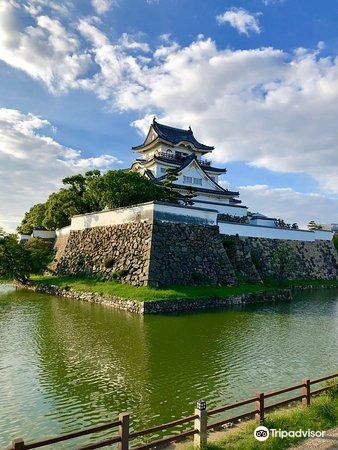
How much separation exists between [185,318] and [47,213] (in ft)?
78.9

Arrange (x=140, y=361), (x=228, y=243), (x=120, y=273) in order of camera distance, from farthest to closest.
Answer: (x=228, y=243)
(x=120, y=273)
(x=140, y=361)

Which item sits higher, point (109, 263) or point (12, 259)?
point (109, 263)

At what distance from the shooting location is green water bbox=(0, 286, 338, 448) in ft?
23.5

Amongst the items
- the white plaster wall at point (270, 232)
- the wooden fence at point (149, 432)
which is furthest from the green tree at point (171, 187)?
the wooden fence at point (149, 432)

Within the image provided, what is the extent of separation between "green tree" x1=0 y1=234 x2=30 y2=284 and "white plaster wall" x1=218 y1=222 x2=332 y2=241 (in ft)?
45.9

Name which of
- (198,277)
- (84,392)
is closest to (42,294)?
A: (198,277)

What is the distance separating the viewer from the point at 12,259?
82.9 feet

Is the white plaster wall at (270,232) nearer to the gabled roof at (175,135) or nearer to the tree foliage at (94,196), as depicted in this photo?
the tree foliage at (94,196)

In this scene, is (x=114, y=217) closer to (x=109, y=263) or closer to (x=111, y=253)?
(x=111, y=253)

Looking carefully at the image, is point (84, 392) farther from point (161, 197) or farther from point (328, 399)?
point (161, 197)

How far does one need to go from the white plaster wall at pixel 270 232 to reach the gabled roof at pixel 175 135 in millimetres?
13367

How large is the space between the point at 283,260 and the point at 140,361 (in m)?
20.5

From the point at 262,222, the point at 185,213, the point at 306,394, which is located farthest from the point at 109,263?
the point at 262,222

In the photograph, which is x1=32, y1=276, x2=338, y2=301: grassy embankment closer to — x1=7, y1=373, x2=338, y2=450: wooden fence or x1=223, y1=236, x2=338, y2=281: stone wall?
x1=223, y1=236, x2=338, y2=281: stone wall
